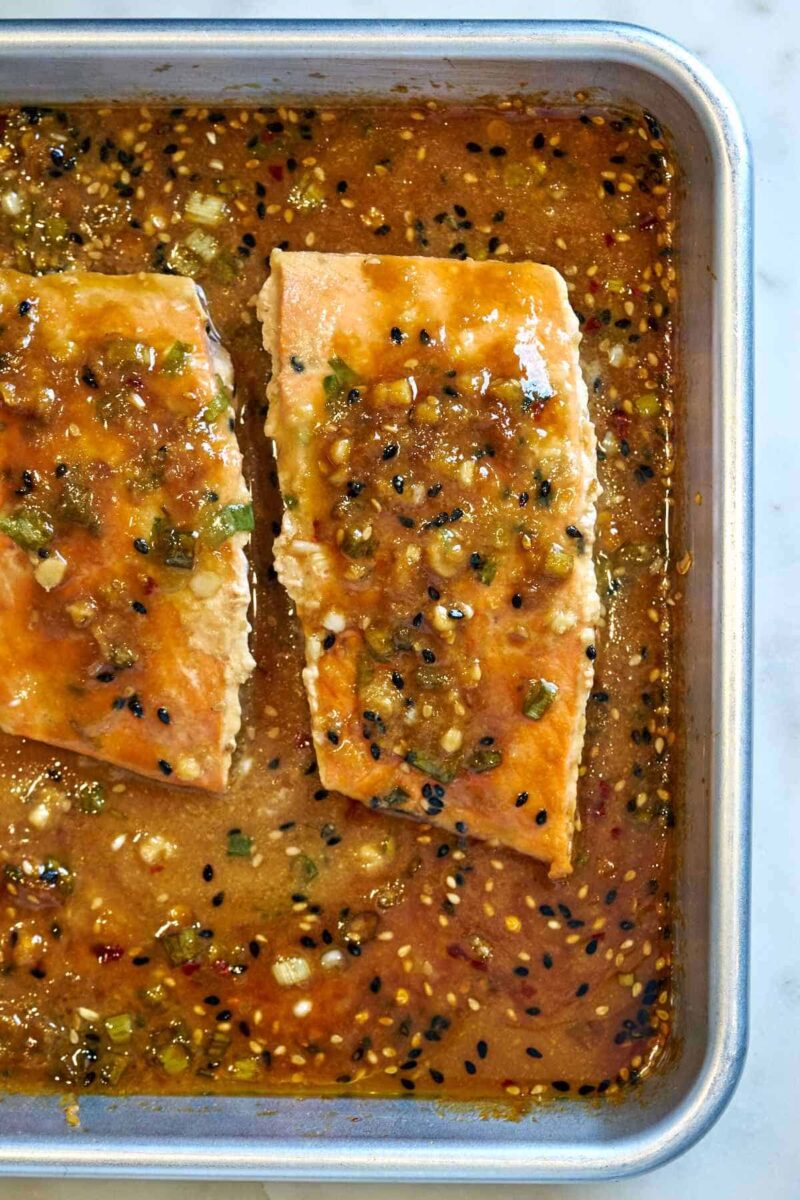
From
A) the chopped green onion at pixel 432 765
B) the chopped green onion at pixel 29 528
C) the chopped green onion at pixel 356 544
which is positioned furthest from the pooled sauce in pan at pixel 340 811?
the chopped green onion at pixel 29 528

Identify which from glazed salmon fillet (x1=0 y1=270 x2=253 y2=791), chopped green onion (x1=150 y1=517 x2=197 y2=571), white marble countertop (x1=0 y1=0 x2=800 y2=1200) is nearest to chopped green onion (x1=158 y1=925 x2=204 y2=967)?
glazed salmon fillet (x1=0 y1=270 x2=253 y2=791)

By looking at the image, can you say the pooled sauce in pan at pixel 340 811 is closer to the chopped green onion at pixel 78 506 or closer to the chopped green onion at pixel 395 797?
the chopped green onion at pixel 395 797

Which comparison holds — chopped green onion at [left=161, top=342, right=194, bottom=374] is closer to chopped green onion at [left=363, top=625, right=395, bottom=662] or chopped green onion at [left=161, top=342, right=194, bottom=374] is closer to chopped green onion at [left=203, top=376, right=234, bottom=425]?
chopped green onion at [left=203, top=376, right=234, bottom=425]

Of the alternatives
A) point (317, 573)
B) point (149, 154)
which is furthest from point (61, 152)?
point (317, 573)

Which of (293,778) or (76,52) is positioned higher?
(76,52)

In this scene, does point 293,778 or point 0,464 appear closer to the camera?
point 0,464

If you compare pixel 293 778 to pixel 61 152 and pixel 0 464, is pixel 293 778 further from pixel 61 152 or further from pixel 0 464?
pixel 61 152

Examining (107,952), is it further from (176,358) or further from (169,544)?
(176,358)
